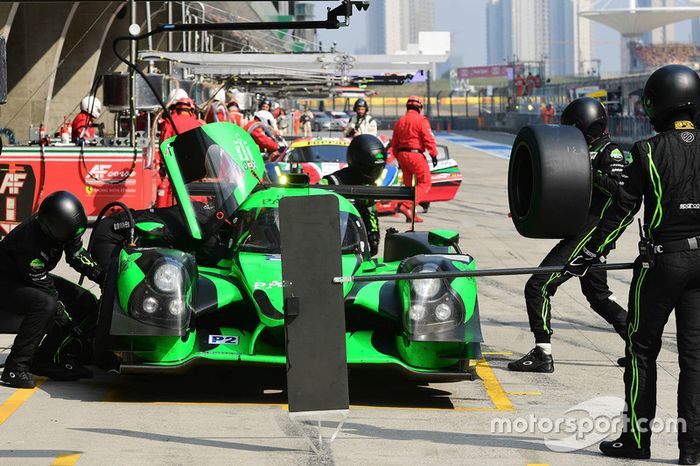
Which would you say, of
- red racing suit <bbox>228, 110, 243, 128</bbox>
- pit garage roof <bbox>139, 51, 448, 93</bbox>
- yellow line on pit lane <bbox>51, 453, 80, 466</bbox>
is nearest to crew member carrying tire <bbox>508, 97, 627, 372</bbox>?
yellow line on pit lane <bbox>51, 453, 80, 466</bbox>

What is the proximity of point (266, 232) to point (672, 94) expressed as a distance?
3093 mm

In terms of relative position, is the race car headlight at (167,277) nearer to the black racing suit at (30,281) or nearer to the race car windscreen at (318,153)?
the black racing suit at (30,281)

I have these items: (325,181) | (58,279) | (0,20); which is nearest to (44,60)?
(0,20)

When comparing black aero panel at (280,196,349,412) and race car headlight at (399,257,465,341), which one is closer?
black aero panel at (280,196,349,412)

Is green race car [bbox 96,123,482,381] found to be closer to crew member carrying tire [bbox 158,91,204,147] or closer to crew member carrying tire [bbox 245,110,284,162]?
crew member carrying tire [bbox 158,91,204,147]

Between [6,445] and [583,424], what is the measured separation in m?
3.08

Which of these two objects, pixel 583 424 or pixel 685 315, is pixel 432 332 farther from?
pixel 685 315

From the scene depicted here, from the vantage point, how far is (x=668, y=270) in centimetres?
582

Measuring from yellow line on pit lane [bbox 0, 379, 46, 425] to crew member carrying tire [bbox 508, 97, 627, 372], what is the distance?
10.4 ft

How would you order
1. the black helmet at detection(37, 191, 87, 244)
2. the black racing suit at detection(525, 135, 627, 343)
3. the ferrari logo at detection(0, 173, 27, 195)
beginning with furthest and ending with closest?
the ferrari logo at detection(0, 173, 27, 195)
the black racing suit at detection(525, 135, 627, 343)
the black helmet at detection(37, 191, 87, 244)

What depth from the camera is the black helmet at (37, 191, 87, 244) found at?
754 centimetres

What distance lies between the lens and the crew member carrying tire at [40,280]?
299 inches

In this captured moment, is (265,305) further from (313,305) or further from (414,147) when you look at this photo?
(414,147)

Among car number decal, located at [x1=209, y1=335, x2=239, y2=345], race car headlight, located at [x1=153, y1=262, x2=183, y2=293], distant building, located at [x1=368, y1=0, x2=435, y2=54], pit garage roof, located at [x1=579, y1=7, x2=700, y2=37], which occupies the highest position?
pit garage roof, located at [x1=579, y1=7, x2=700, y2=37]
